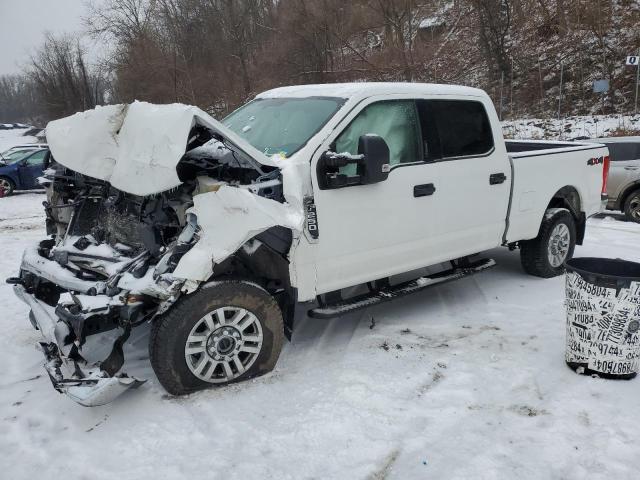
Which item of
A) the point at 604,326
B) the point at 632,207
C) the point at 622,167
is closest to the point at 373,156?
the point at 604,326

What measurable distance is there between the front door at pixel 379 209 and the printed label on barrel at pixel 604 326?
126 cm

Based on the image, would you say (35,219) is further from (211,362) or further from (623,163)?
(623,163)

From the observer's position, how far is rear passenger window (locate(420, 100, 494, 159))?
180 inches

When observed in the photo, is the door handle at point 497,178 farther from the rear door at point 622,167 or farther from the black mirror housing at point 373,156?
the rear door at point 622,167

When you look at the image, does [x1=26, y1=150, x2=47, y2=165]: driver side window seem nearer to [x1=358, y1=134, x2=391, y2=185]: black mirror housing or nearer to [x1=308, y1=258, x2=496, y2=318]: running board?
[x1=308, y1=258, x2=496, y2=318]: running board

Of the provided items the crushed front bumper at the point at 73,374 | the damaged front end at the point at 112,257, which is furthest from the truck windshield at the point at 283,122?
the crushed front bumper at the point at 73,374

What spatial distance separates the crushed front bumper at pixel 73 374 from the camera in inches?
122

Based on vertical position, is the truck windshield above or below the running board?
above

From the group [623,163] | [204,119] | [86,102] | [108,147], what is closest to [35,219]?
[108,147]

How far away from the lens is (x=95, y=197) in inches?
178

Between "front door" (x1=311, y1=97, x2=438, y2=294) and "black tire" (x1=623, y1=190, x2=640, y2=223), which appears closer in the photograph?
"front door" (x1=311, y1=97, x2=438, y2=294)

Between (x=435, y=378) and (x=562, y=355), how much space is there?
1096 mm

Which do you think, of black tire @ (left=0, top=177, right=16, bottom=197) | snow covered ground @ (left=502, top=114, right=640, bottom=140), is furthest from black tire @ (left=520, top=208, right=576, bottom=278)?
black tire @ (left=0, top=177, right=16, bottom=197)

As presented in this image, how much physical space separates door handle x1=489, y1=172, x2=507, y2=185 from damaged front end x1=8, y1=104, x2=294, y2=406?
2.27 metres
